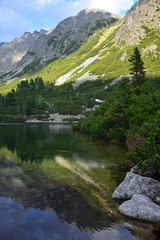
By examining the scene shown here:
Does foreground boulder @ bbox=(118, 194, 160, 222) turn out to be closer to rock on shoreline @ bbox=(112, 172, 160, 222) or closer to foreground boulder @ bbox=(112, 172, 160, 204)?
rock on shoreline @ bbox=(112, 172, 160, 222)

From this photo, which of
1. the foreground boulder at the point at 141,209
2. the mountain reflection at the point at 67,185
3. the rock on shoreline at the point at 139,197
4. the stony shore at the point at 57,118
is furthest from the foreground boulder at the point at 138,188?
the stony shore at the point at 57,118

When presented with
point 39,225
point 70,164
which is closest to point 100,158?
point 70,164

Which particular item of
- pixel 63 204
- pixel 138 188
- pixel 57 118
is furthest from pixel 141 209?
pixel 57 118

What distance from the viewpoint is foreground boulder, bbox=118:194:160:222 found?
460 inches

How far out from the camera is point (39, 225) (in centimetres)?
1123

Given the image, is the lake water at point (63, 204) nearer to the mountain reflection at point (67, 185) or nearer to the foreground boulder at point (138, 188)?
the mountain reflection at point (67, 185)

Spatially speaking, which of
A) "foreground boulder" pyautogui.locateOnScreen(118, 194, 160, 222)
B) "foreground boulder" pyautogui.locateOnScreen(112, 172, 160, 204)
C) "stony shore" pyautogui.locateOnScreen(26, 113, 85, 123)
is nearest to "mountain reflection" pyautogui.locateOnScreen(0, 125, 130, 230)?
"foreground boulder" pyautogui.locateOnScreen(118, 194, 160, 222)

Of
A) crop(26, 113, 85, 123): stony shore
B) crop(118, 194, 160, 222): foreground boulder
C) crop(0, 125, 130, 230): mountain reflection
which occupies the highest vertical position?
crop(118, 194, 160, 222): foreground boulder

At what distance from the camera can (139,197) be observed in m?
13.3

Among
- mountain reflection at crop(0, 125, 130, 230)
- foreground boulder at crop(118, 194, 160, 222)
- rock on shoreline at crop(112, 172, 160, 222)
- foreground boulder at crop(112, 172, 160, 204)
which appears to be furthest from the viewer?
foreground boulder at crop(112, 172, 160, 204)

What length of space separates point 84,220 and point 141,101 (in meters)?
34.5

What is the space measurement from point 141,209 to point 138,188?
2647mm

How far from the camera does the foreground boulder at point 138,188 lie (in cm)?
1421

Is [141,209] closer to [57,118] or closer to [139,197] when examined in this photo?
[139,197]
